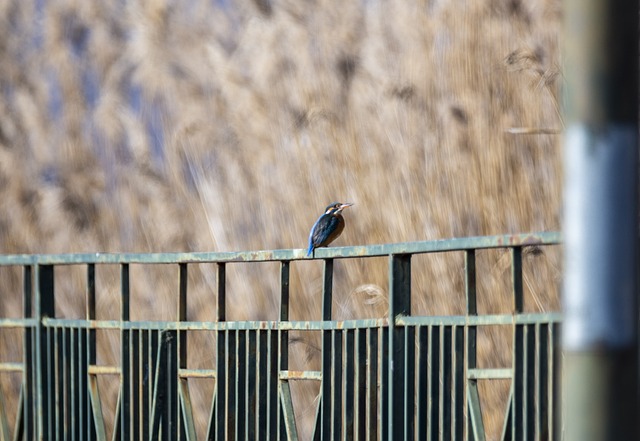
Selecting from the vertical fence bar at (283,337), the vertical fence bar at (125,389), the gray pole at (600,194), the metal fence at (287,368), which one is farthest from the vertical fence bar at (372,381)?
the gray pole at (600,194)

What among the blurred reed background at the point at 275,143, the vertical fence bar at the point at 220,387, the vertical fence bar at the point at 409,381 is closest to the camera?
the vertical fence bar at the point at 409,381

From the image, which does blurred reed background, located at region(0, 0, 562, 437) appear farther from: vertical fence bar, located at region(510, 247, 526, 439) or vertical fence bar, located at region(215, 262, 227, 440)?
vertical fence bar, located at region(510, 247, 526, 439)

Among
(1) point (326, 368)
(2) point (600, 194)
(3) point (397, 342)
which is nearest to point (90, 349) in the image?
(1) point (326, 368)

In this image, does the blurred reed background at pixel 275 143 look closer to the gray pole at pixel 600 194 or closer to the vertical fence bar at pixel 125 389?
the vertical fence bar at pixel 125 389

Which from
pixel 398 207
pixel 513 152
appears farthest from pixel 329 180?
pixel 513 152

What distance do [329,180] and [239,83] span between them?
97 centimetres

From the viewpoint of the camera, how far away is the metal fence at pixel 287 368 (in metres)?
3.45

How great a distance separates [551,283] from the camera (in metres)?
6.11

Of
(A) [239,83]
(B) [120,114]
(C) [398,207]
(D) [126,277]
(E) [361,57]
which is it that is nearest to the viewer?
(D) [126,277]

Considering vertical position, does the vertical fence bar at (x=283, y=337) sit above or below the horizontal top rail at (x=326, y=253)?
below

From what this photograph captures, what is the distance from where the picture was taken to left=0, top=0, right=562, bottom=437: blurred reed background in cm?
639

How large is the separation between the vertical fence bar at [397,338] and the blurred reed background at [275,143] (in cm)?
163

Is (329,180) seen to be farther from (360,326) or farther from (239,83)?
(360,326)

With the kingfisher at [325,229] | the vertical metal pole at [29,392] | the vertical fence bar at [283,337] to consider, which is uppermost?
the kingfisher at [325,229]
